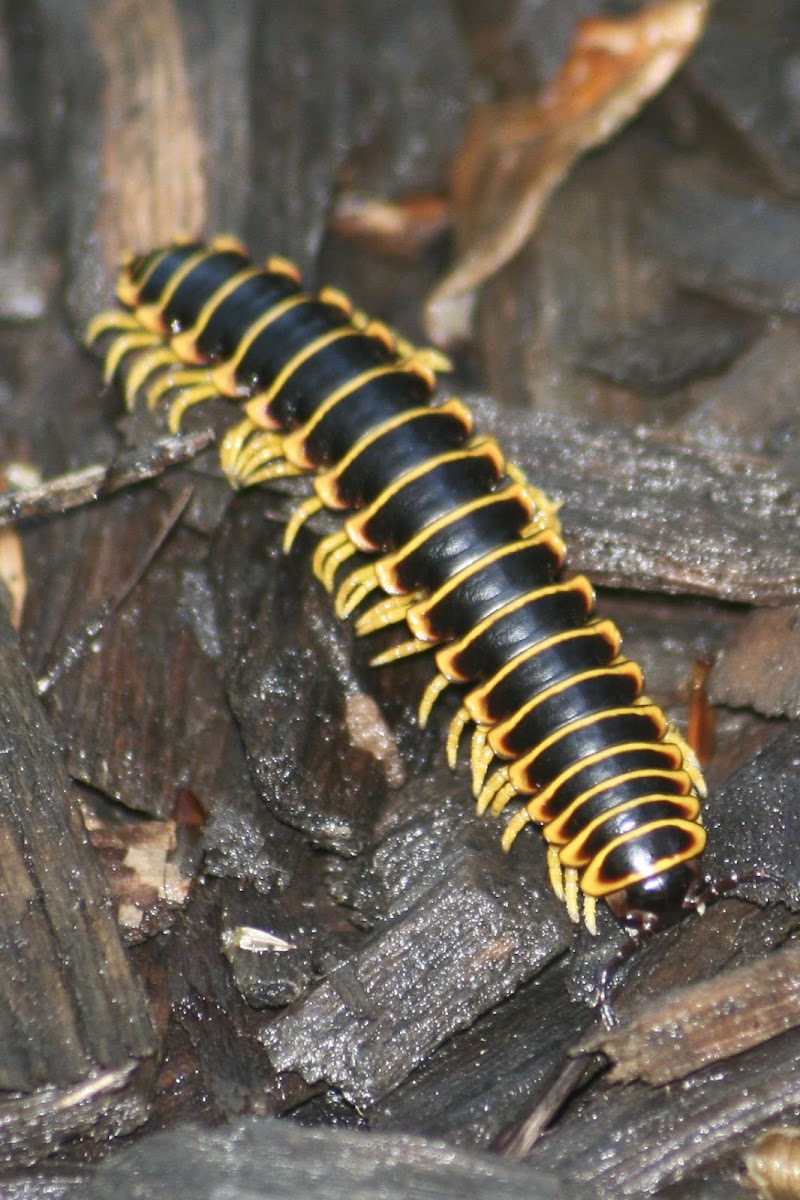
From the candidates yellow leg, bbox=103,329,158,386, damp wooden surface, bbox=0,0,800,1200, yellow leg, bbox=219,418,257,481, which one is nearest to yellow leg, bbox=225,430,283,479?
yellow leg, bbox=219,418,257,481

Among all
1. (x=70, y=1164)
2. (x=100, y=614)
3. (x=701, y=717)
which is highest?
(x=100, y=614)

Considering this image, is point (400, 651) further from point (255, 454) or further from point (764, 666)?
point (764, 666)

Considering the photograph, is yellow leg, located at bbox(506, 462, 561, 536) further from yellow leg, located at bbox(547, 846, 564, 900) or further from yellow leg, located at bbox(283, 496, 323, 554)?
yellow leg, located at bbox(547, 846, 564, 900)

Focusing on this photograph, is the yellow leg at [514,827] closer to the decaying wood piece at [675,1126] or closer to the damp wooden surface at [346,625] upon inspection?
the damp wooden surface at [346,625]

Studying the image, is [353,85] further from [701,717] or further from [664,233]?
[701,717]

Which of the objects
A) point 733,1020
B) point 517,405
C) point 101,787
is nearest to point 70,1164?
point 101,787

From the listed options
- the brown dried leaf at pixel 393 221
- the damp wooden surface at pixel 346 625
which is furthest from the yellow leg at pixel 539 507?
the brown dried leaf at pixel 393 221

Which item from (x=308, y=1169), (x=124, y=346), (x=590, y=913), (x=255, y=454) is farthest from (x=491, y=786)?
(x=124, y=346)
